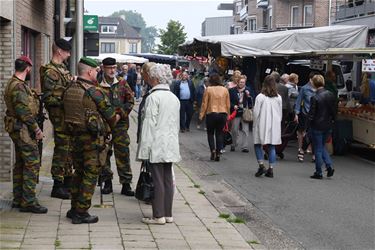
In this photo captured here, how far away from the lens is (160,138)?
771cm

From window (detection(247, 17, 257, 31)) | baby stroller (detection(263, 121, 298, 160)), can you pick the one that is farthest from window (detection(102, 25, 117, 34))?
baby stroller (detection(263, 121, 298, 160))

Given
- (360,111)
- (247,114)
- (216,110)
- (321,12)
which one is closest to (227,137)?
(247,114)

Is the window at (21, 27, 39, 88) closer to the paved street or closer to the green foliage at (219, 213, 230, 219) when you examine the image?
the paved street

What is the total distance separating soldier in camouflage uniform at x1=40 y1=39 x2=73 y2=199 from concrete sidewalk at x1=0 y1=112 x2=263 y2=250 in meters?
0.34

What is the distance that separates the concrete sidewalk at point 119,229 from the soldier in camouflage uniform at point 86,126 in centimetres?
35

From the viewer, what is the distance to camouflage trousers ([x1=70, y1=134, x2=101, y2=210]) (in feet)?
24.6

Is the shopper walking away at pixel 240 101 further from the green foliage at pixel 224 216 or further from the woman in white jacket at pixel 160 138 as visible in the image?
the woman in white jacket at pixel 160 138

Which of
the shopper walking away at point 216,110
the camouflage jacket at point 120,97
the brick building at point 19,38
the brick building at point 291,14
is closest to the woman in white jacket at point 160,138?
→ the camouflage jacket at point 120,97

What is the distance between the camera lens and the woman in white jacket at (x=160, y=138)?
770 centimetres

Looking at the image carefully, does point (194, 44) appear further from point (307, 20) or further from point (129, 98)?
point (307, 20)

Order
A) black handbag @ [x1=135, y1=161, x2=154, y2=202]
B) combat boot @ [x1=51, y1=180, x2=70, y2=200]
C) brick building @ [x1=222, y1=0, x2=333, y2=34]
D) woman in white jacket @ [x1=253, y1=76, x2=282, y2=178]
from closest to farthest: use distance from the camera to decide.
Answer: black handbag @ [x1=135, y1=161, x2=154, y2=202] → combat boot @ [x1=51, y1=180, x2=70, y2=200] → woman in white jacket @ [x1=253, y1=76, x2=282, y2=178] → brick building @ [x1=222, y1=0, x2=333, y2=34]

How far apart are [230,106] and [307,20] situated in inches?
1655

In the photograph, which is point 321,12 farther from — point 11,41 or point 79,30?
point 11,41

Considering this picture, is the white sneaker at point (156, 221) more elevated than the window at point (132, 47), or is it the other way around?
the window at point (132, 47)
